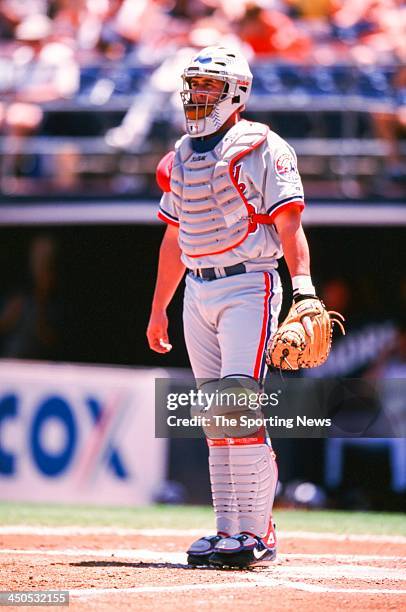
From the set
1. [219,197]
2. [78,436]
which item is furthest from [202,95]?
[78,436]

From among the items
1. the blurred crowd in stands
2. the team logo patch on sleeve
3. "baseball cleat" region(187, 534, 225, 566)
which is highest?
the blurred crowd in stands

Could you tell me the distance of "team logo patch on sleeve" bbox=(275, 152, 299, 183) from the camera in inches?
197

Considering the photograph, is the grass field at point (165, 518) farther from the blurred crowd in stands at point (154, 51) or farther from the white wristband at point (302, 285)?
the blurred crowd in stands at point (154, 51)

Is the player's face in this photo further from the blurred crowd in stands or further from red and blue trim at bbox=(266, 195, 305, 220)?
the blurred crowd in stands

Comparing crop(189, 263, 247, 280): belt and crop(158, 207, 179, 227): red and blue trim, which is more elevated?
crop(158, 207, 179, 227): red and blue trim

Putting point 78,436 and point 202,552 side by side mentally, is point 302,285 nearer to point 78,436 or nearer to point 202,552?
point 202,552

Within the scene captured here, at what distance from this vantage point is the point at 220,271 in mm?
5137

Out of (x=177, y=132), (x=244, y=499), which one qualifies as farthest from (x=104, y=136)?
(x=244, y=499)

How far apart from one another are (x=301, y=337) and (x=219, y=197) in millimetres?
744

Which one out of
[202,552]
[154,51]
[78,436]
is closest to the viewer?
[202,552]

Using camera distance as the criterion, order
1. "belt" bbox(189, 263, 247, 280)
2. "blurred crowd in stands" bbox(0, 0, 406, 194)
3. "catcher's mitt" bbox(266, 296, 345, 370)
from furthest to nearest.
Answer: "blurred crowd in stands" bbox(0, 0, 406, 194) < "belt" bbox(189, 263, 247, 280) < "catcher's mitt" bbox(266, 296, 345, 370)

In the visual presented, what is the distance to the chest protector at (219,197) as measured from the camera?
5035 millimetres

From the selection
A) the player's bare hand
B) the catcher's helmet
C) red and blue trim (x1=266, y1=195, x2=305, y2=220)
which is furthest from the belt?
the catcher's helmet

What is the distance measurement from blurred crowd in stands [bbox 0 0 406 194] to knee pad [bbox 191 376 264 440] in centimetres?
598
